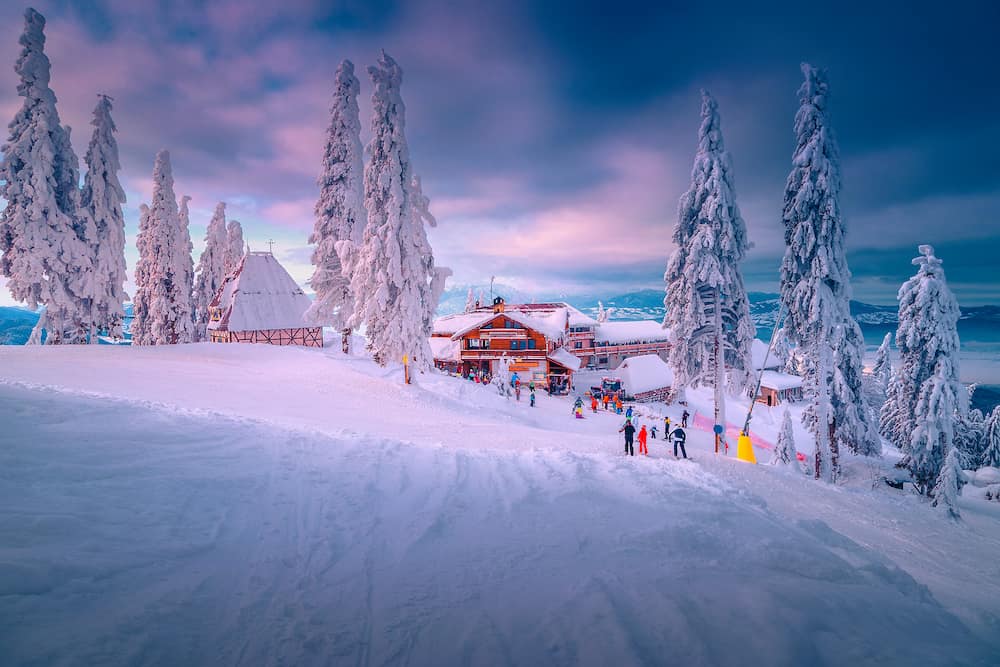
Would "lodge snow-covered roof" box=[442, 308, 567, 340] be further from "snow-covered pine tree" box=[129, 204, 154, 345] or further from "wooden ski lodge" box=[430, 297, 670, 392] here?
"snow-covered pine tree" box=[129, 204, 154, 345]

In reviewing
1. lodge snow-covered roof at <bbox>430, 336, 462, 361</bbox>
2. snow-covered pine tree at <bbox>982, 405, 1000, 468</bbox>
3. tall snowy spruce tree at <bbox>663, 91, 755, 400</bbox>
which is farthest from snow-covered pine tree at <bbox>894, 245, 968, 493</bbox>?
lodge snow-covered roof at <bbox>430, 336, 462, 361</bbox>

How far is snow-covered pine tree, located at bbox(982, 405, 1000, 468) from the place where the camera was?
23328mm

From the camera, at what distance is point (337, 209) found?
27.9 m

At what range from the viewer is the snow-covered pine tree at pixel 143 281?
119 ft

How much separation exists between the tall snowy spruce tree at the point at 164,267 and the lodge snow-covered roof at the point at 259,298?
9.93 ft

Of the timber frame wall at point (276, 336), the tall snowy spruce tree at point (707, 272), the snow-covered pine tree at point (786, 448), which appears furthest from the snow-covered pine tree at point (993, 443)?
the timber frame wall at point (276, 336)

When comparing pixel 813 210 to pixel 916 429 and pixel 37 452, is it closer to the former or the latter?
pixel 916 429

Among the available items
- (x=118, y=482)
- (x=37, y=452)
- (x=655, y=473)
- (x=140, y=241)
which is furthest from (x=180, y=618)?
(x=140, y=241)

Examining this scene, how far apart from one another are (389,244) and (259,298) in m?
24.2

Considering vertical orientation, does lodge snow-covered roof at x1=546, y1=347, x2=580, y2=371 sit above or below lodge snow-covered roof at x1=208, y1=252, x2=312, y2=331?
below

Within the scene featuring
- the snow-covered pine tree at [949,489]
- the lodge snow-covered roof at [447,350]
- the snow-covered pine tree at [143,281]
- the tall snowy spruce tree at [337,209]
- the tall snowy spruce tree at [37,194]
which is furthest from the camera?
the lodge snow-covered roof at [447,350]

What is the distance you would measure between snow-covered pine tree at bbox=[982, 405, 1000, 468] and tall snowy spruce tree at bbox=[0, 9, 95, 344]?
5545cm

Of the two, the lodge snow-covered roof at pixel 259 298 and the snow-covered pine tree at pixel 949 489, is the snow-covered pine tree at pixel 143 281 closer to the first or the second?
the lodge snow-covered roof at pixel 259 298

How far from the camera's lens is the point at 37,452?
20.0 feet
